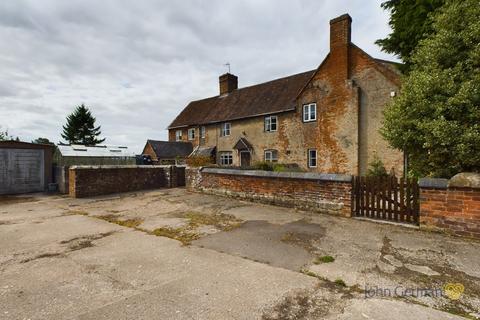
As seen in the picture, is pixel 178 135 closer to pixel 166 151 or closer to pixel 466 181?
pixel 166 151

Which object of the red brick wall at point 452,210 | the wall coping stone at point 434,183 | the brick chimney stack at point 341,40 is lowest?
the red brick wall at point 452,210

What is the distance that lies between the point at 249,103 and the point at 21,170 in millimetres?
Result: 18309

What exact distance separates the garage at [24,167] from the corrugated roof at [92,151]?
926 mm

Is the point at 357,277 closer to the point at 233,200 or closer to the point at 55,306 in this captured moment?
the point at 55,306

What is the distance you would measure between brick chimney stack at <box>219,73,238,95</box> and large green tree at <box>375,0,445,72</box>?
62.8 feet

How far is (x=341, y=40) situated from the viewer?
1753 cm

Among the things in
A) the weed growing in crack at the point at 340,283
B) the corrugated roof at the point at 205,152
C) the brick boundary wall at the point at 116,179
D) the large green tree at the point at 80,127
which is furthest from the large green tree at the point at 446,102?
the large green tree at the point at 80,127

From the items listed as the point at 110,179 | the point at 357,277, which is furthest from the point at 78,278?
the point at 110,179

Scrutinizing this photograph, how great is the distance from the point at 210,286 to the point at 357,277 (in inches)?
90.7

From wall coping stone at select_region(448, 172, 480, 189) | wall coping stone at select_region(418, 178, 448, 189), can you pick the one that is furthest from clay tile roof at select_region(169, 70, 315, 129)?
wall coping stone at select_region(448, 172, 480, 189)

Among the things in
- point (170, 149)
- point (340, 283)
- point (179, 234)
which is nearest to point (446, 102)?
point (340, 283)

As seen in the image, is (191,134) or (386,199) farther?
(191,134)

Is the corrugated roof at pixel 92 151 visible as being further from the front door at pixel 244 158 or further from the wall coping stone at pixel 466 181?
the wall coping stone at pixel 466 181

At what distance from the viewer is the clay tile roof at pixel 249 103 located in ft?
73.5
